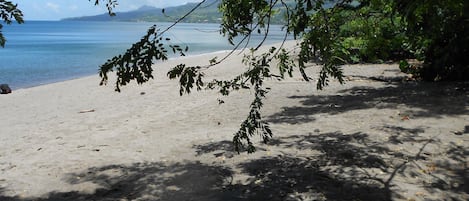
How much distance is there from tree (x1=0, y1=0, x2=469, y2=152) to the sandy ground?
0.66 metres

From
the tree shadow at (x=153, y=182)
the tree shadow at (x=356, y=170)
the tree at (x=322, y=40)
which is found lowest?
the tree shadow at (x=153, y=182)

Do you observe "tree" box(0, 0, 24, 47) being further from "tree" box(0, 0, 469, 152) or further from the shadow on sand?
the shadow on sand

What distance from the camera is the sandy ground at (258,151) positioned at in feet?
19.7

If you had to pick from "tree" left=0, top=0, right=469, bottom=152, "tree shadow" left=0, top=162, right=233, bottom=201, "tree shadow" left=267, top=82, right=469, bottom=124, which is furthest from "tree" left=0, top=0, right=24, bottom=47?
"tree shadow" left=267, top=82, right=469, bottom=124

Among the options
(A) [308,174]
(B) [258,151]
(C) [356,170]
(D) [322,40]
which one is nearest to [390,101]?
(B) [258,151]

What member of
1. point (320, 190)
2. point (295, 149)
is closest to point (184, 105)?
point (295, 149)

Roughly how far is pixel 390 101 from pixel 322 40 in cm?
779

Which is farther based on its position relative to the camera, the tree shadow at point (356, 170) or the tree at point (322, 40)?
the tree shadow at point (356, 170)

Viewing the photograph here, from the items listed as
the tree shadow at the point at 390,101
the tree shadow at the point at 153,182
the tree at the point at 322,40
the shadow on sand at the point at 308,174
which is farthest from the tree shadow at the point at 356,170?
the tree shadow at the point at 390,101

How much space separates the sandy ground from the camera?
6008 mm

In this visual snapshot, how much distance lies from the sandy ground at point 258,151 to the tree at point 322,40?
2.17 ft

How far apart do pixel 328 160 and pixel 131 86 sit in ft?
42.9

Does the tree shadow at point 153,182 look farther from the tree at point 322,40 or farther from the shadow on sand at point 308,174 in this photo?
the tree at point 322,40

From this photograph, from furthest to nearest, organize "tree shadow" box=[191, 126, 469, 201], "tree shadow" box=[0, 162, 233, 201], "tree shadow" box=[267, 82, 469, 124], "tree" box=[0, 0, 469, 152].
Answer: "tree shadow" box=[267, 82, 469, 124] < "tree shadow" box=[0, 162, 233, 201] < "tree shadow" box=[191, 126, 469, 201] < "tree" box=[0, 0, 469, 152]
